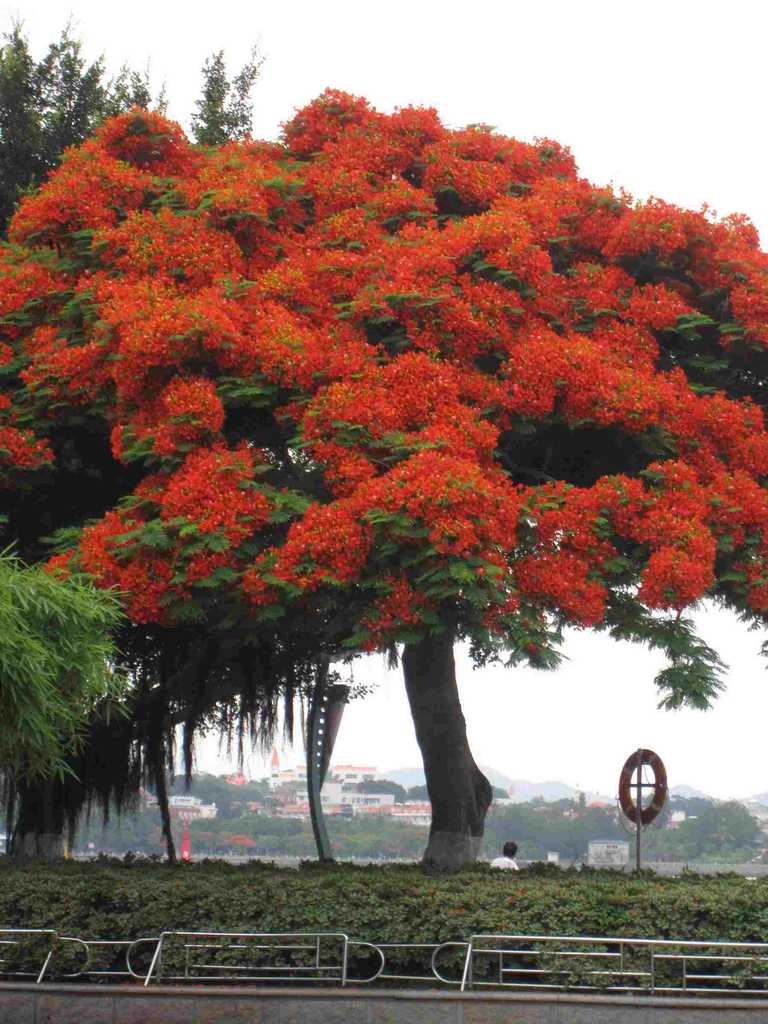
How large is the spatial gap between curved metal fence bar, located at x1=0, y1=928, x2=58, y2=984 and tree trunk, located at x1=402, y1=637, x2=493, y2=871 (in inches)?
238

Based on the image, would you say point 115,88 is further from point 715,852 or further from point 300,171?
point 715,852

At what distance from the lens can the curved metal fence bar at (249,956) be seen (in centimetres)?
1377

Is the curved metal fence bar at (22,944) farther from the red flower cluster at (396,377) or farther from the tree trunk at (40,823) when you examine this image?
the tree trunk at (40,823)

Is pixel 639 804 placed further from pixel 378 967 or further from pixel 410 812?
pixel 410 812

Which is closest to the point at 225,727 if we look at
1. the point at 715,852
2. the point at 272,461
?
the point at 272,461

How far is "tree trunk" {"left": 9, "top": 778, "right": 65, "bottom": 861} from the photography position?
22.0 m

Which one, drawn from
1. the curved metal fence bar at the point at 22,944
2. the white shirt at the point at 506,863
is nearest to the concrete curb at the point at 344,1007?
the curved metal fence bar at the point at 22,944

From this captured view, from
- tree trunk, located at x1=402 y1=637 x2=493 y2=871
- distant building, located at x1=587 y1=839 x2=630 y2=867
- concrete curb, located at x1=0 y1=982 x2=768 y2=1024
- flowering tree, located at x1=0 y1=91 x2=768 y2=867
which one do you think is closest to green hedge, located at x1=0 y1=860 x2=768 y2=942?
concrete curb, located at x1=0 y1=982 x2=768 y2=1024

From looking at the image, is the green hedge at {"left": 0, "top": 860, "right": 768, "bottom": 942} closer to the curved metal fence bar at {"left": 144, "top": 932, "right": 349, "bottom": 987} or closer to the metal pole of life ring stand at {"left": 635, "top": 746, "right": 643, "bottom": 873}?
the curved metal fence bar at {"left": 144, "top": 932, "right": 349, "bottom": 987}

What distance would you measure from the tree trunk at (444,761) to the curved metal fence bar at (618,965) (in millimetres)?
5281

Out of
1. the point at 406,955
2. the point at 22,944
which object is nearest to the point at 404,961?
the point at 406,955

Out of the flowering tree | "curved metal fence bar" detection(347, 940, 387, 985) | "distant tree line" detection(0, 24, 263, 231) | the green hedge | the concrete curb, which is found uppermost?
"distant tree line" detection(0, 24, 263, 231)

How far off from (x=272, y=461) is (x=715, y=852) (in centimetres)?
3272

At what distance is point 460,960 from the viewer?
1367 centimetres
